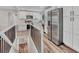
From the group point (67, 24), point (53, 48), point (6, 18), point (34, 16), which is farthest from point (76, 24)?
point (6, 18)

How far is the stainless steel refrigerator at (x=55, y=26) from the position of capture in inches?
63.0

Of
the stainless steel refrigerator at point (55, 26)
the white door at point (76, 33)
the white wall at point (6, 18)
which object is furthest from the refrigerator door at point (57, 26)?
the white wall at point (6, 18)

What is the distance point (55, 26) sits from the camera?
1626 mm

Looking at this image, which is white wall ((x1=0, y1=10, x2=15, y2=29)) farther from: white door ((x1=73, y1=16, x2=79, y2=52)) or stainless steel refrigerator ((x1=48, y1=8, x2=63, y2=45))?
white door ((x1=73, y1=16, x2=79, y2=52))

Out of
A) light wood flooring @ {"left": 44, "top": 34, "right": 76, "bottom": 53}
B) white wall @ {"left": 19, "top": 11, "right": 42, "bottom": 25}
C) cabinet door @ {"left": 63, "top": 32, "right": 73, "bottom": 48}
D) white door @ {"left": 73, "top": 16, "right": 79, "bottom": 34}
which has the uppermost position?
white wall @ {"left": 19, "top": 11, "right": 42, "bottom": 25}

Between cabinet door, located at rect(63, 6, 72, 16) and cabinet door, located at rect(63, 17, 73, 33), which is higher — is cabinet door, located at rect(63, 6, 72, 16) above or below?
above

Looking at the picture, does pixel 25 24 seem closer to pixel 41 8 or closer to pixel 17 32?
pixel 17 32

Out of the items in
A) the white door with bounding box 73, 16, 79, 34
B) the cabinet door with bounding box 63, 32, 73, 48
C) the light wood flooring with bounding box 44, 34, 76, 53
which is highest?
the white door with bounding box 73, 16, 79, 34

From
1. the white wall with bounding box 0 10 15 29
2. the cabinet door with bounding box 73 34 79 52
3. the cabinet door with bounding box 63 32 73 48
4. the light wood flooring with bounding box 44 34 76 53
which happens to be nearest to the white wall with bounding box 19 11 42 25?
the white wall with bounding box 0 10 15 29

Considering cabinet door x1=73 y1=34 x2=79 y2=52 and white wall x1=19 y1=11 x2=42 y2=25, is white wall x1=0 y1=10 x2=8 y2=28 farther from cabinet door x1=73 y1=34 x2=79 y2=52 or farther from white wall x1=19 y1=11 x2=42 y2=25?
cabinet door x1=73 y1=34 x2=79 y2=52

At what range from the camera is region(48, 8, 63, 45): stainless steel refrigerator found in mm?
1600

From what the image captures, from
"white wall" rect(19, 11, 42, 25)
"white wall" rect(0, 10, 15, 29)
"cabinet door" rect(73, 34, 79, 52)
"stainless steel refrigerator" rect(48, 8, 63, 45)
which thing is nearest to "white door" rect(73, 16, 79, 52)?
"cabinet door" rect(73, 34, 79, 52)

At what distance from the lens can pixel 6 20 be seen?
5.22ft
